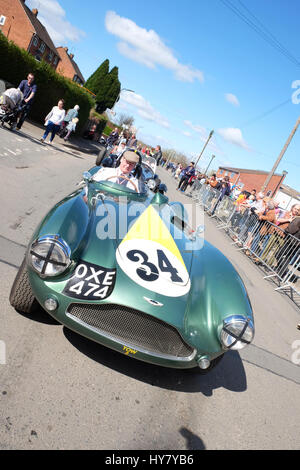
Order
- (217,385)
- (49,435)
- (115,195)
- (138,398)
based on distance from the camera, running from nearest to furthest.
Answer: (49,435) → (138,398) → (217,385) → (115,195)

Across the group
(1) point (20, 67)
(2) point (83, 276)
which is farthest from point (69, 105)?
(2) point (83, 276)

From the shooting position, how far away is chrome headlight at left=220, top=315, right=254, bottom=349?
2.51 metres

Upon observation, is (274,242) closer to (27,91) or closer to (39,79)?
(27,91)

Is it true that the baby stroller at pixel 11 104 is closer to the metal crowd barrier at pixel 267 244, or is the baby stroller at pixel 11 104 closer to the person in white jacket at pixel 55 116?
the person in white jacket at pixel 55 116

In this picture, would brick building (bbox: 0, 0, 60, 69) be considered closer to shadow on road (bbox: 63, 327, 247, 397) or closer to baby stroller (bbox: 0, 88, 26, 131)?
baby stroller (bbox: 0, 88, 26, 131)

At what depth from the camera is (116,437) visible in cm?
202

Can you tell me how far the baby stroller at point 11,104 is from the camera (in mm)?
9921

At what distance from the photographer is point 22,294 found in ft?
8.59

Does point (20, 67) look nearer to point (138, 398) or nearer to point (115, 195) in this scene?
point (115, 195)

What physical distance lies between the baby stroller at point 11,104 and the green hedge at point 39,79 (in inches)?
195

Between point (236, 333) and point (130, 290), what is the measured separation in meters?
0.87

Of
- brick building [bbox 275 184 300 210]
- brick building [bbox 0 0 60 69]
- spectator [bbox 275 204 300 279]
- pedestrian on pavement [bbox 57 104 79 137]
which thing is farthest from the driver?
brick building [bbox 275 184 300 210]

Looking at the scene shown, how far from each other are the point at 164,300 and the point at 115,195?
1712 mm
